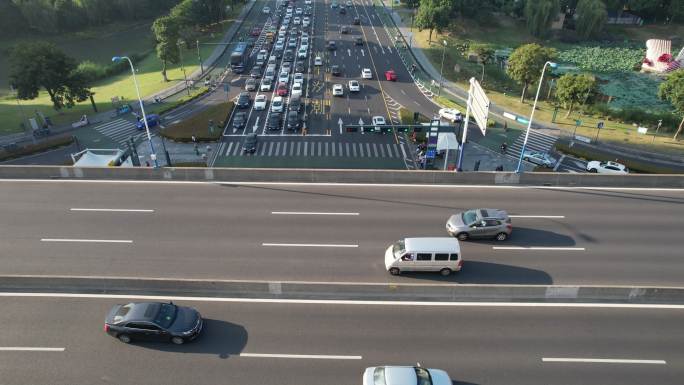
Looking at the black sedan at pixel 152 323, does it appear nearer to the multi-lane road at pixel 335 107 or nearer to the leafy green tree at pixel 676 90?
the multi-lane road at pixel 335 107

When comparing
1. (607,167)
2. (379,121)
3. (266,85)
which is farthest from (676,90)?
(266,85)

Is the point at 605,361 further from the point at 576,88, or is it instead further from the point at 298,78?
the point at 298,78

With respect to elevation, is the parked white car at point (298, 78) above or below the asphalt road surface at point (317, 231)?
above

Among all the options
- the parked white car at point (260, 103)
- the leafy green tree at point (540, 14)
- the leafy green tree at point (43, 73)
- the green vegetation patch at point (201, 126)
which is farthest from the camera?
the leafy green tree at point (540, 14)

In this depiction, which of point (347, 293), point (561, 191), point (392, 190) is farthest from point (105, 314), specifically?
point (561, 191)

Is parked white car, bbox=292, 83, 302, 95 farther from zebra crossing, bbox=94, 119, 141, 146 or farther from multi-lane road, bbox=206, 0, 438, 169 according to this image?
zebra crossing, bbox=94, 119, 141, 146

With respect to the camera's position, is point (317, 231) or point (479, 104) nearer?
point (317, 231)

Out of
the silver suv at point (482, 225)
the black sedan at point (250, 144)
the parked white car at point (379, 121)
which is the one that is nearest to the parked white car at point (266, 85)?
the black sedan at point (250, 144)
